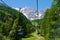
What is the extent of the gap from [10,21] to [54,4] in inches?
438

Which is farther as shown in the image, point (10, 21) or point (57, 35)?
point (10, 21)

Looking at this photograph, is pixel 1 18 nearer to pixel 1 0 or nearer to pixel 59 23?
pixel 59 23

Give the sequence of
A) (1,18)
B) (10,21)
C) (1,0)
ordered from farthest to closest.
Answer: (1,18) < (10,21) < (1,0)

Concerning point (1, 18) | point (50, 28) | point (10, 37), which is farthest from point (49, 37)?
point (1, 18)

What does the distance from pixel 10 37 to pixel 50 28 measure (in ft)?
23.9

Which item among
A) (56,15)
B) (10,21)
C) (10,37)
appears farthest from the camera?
(10,21)

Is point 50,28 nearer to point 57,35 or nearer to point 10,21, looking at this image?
point 57,35

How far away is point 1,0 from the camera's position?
8500mm

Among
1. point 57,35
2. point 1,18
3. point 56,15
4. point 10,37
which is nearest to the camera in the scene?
point 57,35

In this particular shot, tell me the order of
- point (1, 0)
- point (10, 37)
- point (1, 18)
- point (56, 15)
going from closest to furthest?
point (1, 0)
point (56, 15)
point (10, 37)
point (1, 18)

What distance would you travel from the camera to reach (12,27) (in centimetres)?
3559

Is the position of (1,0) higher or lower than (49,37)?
higher

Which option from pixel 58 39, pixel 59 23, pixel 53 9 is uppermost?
pixel 53 9

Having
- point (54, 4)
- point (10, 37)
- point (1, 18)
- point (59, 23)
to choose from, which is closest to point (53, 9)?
point (54, 4)
